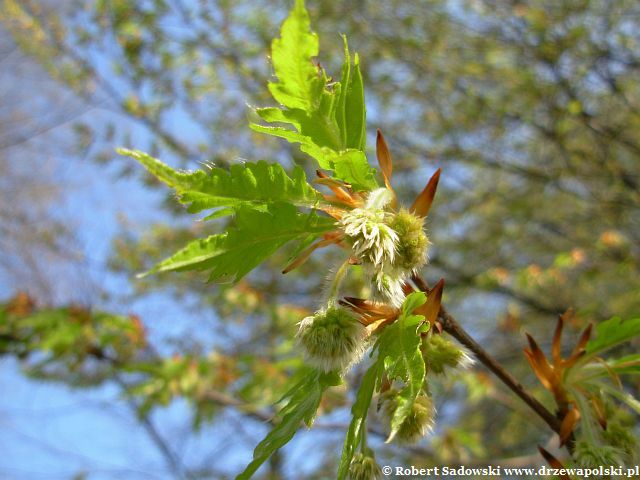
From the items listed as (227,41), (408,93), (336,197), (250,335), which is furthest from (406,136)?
(336,197)

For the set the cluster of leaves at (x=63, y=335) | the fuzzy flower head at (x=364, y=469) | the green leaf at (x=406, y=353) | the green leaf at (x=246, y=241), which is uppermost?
the green leaf at (x=246, y=241)

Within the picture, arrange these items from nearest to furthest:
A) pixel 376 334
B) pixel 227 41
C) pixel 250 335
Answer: pixel 376 334, pixel 227 41, pixel 250 335

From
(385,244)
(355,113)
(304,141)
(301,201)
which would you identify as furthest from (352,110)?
(385,244)

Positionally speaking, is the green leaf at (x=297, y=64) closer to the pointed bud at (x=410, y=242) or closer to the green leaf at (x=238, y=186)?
the green leaf at (x=238, y=186)

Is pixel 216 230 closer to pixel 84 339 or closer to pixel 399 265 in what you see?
pixel 84 339

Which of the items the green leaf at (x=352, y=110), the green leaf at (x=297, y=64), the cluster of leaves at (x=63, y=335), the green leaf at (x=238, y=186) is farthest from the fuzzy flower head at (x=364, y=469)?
the cluster of leaves at (x=63, y=335)

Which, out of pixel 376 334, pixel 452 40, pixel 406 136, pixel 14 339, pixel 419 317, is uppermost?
pixel 419 317

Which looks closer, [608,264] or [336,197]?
[336,197]
